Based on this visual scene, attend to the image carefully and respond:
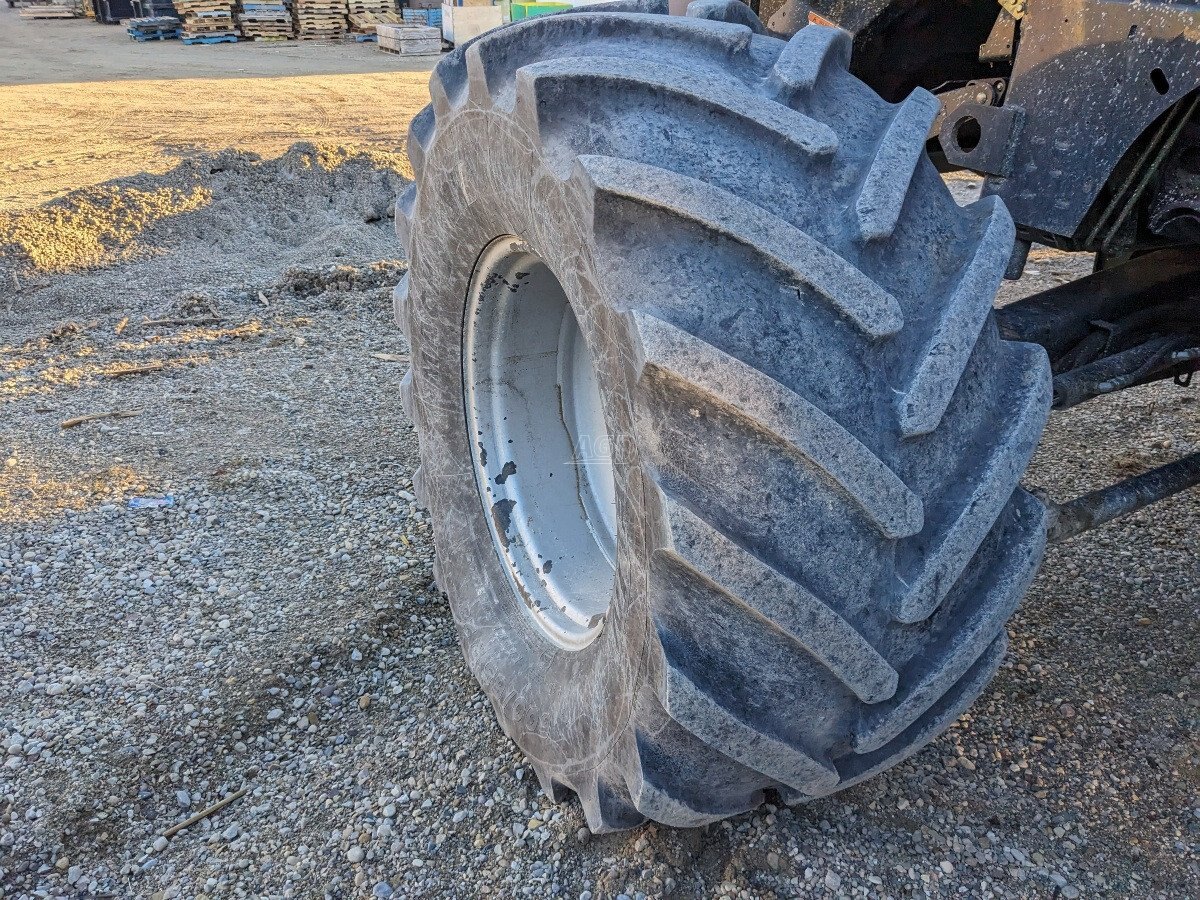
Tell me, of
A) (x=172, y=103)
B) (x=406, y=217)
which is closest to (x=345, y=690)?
(x=406, y=217)

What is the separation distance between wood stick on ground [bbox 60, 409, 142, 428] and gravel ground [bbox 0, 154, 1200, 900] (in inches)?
1.1

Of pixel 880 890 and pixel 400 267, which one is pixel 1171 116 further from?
pixel 400 267

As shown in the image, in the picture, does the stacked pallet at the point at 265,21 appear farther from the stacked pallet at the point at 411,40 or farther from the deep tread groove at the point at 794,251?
the deep tread groove at the point at 794,251

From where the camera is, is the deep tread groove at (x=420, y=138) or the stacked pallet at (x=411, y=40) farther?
the stacked pallet at (x=411, y=40)

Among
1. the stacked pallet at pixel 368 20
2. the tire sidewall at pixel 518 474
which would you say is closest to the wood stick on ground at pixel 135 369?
the tire sidewall at pixel 518 474

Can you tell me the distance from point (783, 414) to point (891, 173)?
14.7 inches

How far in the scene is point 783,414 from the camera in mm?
1164

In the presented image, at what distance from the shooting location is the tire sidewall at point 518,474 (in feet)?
4.39

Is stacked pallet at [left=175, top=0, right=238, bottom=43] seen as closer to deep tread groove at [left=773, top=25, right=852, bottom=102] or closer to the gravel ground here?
the gravel ground

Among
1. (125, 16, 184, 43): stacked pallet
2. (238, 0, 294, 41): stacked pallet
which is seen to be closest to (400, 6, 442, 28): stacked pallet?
(238, 0, 294, 41): stacked pallet

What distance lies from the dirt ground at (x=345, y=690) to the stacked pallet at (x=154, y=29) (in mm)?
14947

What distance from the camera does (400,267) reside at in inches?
214

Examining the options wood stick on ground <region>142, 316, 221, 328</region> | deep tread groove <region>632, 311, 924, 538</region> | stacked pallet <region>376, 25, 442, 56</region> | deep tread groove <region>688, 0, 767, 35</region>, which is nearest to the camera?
deep tread groove <region>632, 311, 924, 538</region>

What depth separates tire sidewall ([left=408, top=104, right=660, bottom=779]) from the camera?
4.39ft
